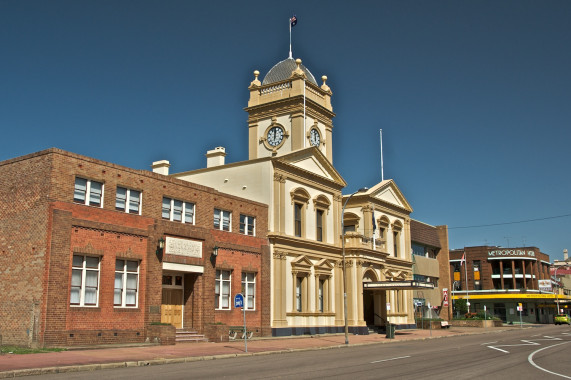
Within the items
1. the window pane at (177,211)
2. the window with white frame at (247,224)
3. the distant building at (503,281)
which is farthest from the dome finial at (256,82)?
the distant building at (503,281)

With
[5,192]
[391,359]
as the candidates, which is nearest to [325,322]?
[391,359]

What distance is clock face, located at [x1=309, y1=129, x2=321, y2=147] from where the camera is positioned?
48.4 m

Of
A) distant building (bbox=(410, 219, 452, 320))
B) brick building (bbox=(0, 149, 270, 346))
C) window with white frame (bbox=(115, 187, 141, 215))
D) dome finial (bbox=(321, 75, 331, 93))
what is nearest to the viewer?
brick building (bbox=(0, 149, 270, 346))

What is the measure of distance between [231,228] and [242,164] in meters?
5.80

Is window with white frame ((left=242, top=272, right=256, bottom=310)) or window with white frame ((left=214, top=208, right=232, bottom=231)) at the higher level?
window with white frame ((left=214, top=208, right=232, bottom=231))

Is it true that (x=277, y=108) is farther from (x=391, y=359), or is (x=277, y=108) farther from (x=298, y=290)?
(x=391, y=359)

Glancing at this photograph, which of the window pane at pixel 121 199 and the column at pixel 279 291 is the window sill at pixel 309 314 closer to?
the column at pixel 279 291

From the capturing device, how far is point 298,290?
40906mm

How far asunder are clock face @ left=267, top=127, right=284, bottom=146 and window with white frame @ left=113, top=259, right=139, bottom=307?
21.5 m

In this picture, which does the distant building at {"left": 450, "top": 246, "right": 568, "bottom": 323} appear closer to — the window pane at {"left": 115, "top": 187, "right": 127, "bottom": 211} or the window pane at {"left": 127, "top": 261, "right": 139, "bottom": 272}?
the window pane at {"left": 127, "top": 261, "right": 139, "bottom": 272}

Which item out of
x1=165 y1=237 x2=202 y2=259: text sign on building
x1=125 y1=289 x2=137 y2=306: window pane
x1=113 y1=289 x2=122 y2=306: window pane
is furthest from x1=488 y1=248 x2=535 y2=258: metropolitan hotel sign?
x1=113 y1=289 x2=122 y2=306: window pane

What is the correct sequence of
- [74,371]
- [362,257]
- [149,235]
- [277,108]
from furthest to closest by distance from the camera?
[277,108]
[362,257]
[149,235]
[74,371]

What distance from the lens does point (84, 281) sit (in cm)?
2666

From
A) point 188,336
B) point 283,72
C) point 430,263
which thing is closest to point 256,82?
point 283,72
